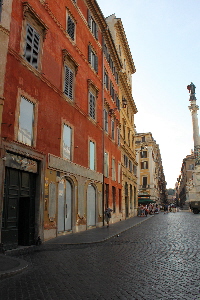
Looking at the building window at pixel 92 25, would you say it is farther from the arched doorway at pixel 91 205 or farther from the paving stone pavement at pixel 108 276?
the paving stone pavement at pixel 108 276

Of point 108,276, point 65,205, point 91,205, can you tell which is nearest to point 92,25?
point 91,205

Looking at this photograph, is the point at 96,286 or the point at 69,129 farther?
the point at 69,129

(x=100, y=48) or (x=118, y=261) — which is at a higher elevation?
(x=100, y=48)

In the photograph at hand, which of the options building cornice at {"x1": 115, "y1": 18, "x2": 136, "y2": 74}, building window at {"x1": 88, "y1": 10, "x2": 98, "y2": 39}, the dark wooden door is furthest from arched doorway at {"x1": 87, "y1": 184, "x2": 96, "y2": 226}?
building cornice at {"x1": 115, "y1": 18, "x2": 136, "y2": 74}

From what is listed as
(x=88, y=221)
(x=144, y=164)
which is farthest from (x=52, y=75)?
(x=144, y=164)

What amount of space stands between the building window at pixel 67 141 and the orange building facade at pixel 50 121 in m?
0.06

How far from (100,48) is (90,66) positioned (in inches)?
160

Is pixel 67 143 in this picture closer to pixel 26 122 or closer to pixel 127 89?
pixel 26 122

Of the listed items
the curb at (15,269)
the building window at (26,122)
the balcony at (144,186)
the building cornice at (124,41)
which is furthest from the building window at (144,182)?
the curb at (15,269)

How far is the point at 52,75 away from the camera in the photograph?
1448 centimetres

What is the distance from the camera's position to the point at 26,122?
11.9 meters

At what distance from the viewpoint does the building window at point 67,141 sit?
15408 mm

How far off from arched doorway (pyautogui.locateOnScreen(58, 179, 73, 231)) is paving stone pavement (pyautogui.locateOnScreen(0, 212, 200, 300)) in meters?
4.95

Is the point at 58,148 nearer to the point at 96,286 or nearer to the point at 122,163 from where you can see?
the point at 96,286
